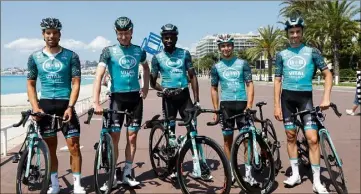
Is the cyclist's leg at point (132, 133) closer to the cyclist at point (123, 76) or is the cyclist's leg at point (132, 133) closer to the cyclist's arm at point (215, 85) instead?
the cyclist at point (123, 76)

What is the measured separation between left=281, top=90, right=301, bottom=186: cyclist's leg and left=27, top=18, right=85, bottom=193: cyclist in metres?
2.83

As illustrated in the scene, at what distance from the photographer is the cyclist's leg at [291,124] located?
190 inches

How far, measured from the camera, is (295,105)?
4852mm

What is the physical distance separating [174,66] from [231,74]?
86 centimetres

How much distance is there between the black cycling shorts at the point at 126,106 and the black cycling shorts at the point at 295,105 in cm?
207

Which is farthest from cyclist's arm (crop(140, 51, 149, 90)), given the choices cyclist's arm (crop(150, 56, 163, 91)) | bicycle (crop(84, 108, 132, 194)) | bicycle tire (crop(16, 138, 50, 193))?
bicycle tire (crop(16, 138, 50, 193))

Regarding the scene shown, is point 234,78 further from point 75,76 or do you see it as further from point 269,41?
point 269,41

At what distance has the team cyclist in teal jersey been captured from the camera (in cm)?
458

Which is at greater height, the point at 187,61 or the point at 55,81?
the point at 187,61

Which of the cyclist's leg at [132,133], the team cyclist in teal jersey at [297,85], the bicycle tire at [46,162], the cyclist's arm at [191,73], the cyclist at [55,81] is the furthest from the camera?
the cyclist's arm at [191,73]

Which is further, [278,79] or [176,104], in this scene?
[176,104]

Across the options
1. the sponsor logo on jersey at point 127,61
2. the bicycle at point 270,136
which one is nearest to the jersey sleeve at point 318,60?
the bicycle at point 270,136

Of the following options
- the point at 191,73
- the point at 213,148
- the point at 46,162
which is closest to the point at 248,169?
the point at 213,148

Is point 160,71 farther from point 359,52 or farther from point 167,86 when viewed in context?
point 359,52
